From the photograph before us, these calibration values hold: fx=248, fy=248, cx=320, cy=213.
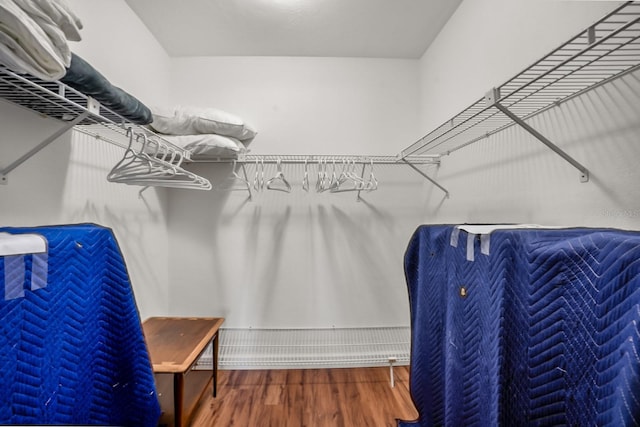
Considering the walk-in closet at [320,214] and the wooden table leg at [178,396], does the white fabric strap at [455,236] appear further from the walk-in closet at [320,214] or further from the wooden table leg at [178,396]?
the wooden table leg at [178,396]

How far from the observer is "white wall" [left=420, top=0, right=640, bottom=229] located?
27.5 inches

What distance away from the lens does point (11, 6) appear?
48 cm

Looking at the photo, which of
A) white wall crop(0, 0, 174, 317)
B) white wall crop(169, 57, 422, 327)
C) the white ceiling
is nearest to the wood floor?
white wall crop(169, 57, 422, 327)

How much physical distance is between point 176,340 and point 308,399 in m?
0.88

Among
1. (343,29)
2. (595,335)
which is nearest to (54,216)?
(595,335)

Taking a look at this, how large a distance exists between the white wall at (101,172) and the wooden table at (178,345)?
24cm

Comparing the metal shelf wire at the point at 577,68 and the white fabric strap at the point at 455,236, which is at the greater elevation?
the metal shelf wire at the point at 577,68

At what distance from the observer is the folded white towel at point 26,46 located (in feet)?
1.57

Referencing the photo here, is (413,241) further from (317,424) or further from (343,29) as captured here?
(343,29)

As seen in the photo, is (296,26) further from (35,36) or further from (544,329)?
(544,329)

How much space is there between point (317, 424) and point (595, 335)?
142 cm

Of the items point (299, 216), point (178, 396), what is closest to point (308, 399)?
point (178, 396)

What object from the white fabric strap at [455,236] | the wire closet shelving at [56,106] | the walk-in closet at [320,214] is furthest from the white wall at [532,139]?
the wire closet shelving at [56,106]

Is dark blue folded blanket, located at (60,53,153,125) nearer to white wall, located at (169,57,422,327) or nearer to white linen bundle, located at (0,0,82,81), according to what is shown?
white linen bundle, located at (0,0,82,81)
